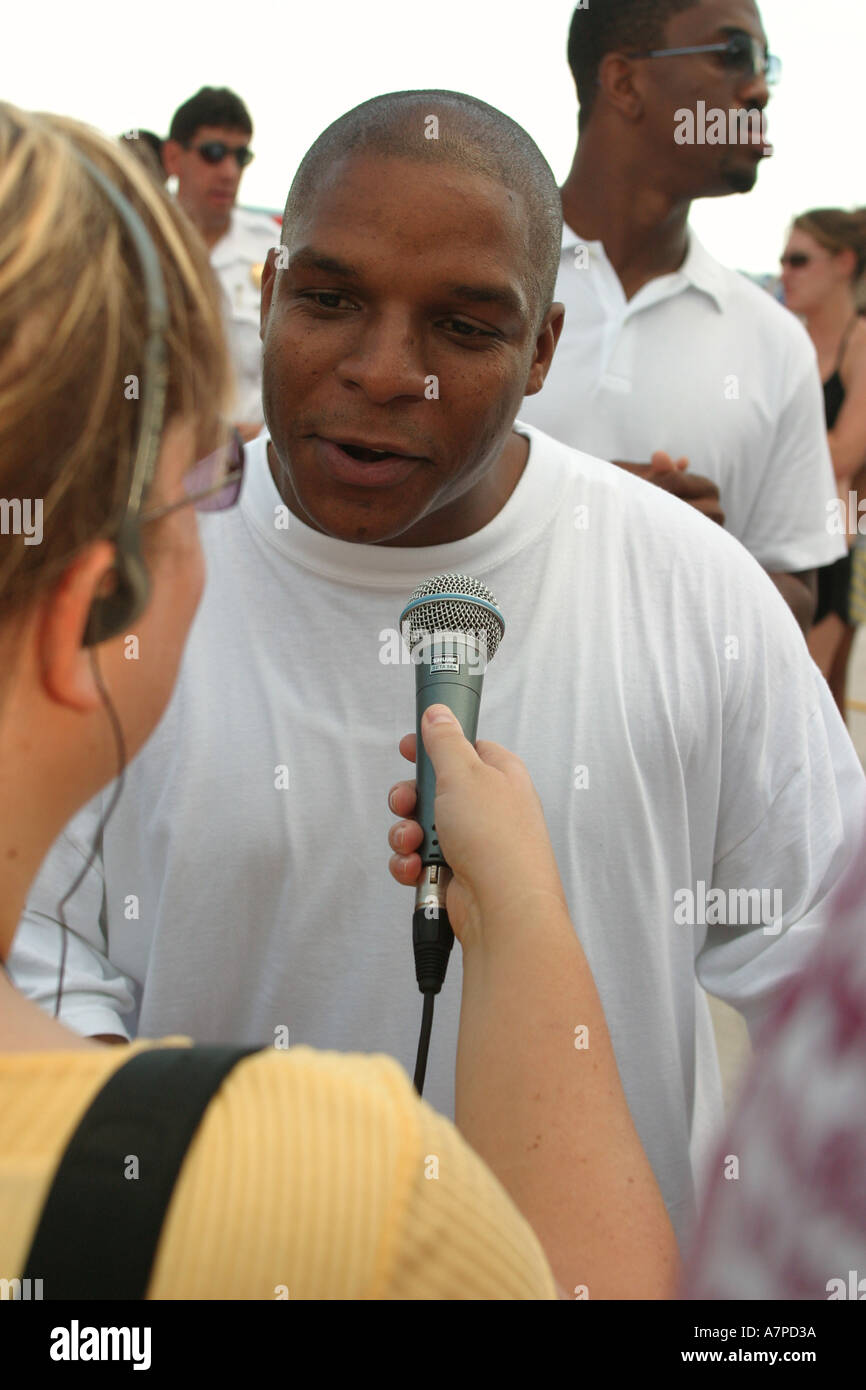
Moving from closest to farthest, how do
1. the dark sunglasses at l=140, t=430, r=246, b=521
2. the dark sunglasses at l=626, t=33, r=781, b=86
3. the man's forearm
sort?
the dark sunglasses at l=140, t=430, r=246, b=521 → the man's forearm → the dark sunglasses at l=626, t=33, r=781, b=86

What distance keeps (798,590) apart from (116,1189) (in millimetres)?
2887

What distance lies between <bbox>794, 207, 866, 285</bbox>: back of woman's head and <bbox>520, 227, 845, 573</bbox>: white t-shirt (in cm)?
291

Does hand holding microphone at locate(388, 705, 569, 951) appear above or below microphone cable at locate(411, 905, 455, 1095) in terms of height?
above

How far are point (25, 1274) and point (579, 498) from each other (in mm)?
1565

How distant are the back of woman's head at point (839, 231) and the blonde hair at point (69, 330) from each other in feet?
18.9

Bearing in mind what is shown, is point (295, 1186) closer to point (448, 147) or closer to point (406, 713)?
point (406, 713)

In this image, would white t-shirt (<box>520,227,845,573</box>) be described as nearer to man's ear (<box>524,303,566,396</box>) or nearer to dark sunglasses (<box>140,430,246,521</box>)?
man's ear (<box>524,303,566,396</box>)

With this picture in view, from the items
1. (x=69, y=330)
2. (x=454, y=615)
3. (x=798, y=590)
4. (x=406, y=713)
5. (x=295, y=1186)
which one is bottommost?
(x=295, y=1186)

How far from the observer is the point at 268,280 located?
7.11 feet

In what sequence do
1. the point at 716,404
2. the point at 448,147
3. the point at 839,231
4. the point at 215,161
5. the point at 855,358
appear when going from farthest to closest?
1. the point at 839,231
2. the point at 215,161
3. the point at 855,358
4. the point at 716,404
5. the point at 448,147

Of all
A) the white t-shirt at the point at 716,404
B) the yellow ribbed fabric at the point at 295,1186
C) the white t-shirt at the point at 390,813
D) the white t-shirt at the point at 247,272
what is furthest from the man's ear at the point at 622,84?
the yellow ribbed fabric at the point at 295,1186

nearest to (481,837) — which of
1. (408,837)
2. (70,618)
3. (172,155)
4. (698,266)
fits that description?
(408,837)

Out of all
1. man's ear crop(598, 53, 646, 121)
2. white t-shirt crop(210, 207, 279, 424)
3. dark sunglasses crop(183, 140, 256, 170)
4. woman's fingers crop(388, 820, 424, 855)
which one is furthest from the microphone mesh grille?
dark sunglasses crop(183, 140, 256, 170)

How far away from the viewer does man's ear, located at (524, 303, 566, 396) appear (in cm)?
220
